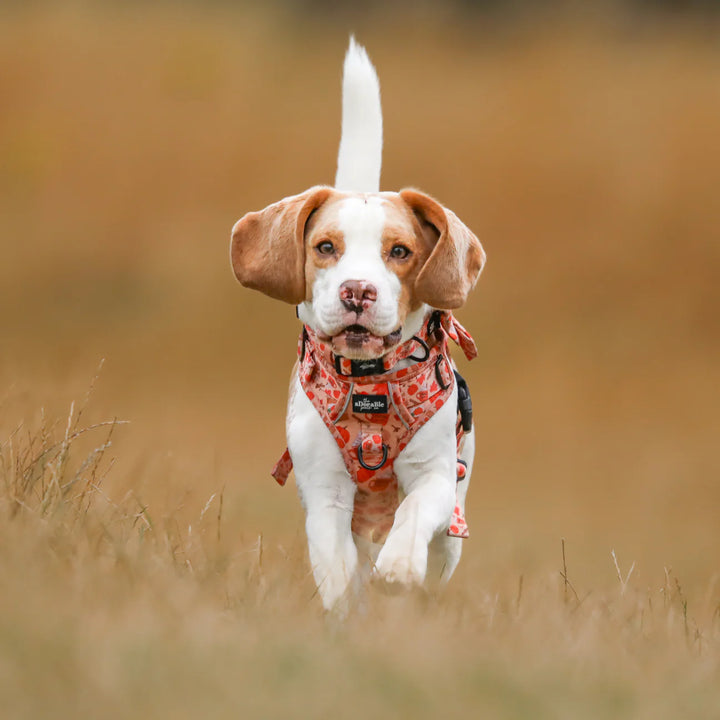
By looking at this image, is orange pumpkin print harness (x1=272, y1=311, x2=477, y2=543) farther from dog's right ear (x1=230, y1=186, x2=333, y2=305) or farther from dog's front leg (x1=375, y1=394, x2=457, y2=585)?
dog's right ear (x1=230, y1=186, x2=333, y2=305)

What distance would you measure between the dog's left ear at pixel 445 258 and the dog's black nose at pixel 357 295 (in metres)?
0.30

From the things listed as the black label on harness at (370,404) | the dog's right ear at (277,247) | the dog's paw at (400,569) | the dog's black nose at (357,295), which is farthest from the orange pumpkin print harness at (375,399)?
the dog's paw at (400,569)

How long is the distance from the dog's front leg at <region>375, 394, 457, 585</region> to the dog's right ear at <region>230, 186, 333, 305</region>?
617mm

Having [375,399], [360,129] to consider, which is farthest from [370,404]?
[360,129]

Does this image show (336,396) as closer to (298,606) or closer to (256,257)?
(256,257)

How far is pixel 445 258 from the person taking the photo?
193 inches

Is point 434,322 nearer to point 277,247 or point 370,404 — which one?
point 370,404

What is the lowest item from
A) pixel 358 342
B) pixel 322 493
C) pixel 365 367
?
pixel 322 493

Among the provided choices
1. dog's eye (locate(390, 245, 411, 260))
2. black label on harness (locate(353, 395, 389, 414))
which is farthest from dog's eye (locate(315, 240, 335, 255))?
black label on harness (locate(353, 395, 389, 414))

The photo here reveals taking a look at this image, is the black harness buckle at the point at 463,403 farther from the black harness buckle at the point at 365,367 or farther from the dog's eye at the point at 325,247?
the dog's eye at the point at 325,247

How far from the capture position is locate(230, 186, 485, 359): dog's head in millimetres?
4672

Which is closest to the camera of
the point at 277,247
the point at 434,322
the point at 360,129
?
the point at 277,247

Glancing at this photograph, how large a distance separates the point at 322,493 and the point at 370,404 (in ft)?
1.08

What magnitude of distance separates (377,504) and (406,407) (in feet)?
1.34
